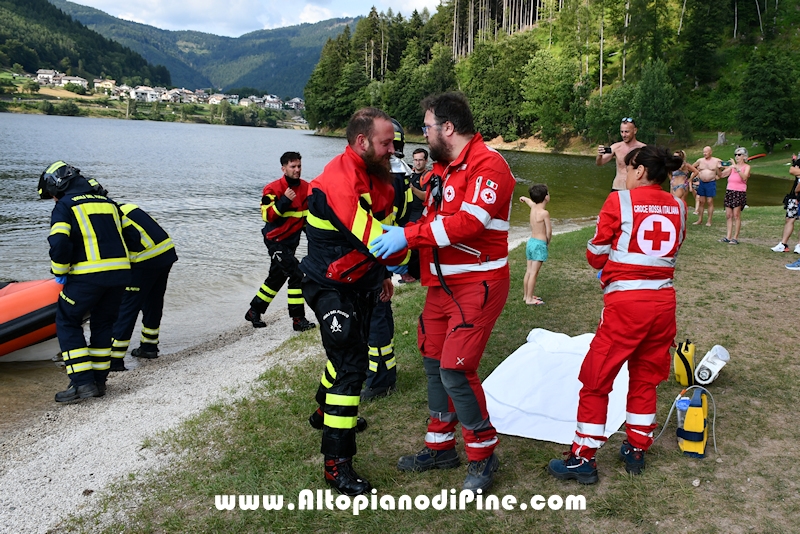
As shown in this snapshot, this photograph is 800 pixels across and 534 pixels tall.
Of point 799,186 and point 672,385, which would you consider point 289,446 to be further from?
point 799,186

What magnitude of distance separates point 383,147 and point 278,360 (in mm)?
4082

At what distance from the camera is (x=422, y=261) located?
13.3 feet

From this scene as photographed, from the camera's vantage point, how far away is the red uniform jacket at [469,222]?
3605 millimetres

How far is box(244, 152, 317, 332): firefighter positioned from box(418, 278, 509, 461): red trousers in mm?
4815

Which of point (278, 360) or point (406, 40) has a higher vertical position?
point (406, 40)

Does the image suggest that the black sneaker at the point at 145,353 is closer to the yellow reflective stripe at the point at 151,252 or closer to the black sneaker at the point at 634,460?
the yellow reflective stripe at the point at 151,252

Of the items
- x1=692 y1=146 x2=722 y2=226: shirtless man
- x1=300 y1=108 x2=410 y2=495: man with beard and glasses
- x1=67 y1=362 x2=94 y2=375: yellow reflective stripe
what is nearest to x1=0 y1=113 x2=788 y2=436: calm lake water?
x1=67 y1=362 x2=94 y2=375: yellow reflective stripe

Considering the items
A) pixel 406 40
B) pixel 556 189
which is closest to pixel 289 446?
pixel 556 189

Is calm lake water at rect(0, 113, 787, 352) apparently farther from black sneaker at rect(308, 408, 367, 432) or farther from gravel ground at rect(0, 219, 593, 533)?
black sneaker at rect(308, 408, 367, 432)

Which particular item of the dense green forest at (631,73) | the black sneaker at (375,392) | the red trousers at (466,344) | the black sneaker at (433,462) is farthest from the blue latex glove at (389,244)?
the dense green forest at (631,73)

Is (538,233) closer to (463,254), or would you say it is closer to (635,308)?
(635,308)

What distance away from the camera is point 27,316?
25.8 ft

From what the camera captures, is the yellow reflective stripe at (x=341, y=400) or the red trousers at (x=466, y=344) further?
the yellow reflective stripe at (x=341, y=400)

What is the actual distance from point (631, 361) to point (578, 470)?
829mm
